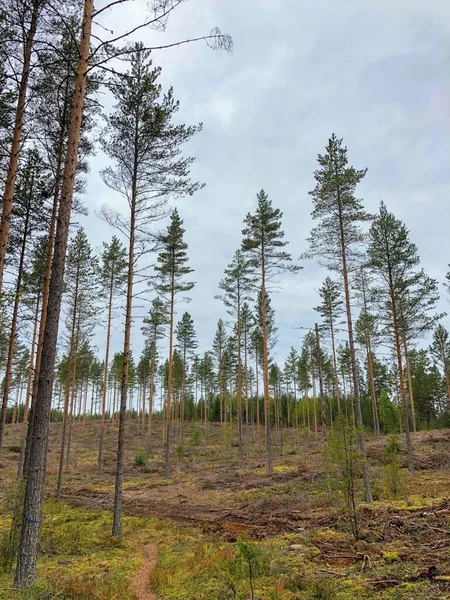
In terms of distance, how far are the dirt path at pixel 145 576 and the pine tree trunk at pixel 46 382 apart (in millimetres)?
1808

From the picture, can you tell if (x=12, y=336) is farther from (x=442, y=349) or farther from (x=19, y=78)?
(x=442, y=349)

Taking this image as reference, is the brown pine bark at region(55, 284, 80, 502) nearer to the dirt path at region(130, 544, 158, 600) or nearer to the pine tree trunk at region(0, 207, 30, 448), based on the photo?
the pine tree trunk at region(0, 207, 30, 448)

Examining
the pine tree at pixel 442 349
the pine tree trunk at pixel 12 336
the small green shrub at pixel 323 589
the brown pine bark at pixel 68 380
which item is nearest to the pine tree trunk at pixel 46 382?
the small green shrub at pixel 323 589

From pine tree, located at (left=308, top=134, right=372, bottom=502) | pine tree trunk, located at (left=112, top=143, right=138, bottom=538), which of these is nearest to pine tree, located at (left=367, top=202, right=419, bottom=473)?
pine tree, located at (left=308, top=134, right=372, bottom=502)

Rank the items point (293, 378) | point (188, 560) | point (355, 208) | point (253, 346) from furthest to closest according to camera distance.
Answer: point (293, 378) → point (253, 346) → point (355, 208) → point (188, 560)

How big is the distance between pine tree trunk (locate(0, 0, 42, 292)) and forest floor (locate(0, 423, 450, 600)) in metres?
5.78

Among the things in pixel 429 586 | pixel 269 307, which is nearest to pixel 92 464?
pixel 269 307

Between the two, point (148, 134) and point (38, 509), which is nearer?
point (38, 509)

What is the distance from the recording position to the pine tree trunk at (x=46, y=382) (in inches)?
218

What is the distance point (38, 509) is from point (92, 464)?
92.0 feet

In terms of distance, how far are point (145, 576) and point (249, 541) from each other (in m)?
3.09

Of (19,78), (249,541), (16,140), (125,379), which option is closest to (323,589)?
(249,541)

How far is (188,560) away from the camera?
792cm

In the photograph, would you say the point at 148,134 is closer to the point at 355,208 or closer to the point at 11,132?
the point at 11,132
